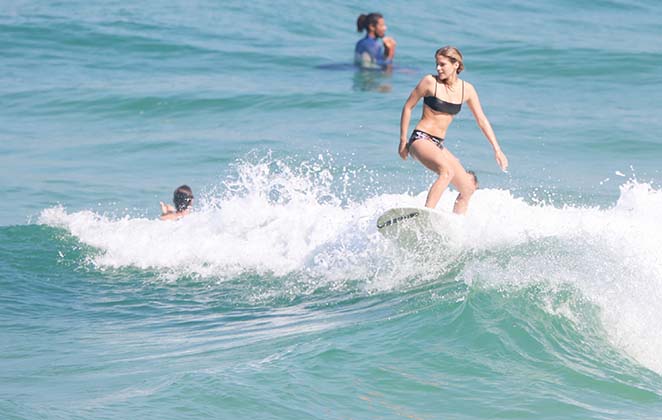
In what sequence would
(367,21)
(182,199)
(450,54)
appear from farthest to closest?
(367,21)
(182,199)
(450,54)

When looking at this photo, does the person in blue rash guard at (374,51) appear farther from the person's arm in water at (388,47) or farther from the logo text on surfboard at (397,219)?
the logo text on surfboard at (397,219)

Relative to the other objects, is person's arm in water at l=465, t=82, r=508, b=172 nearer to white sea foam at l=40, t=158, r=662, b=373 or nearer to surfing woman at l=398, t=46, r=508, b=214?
surfing woman at l=398, t=46, r=508, b=214

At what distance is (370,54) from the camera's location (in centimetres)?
1991

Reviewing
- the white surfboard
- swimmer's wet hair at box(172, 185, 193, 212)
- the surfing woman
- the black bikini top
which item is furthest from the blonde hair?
swimmer's wet hair at box(172, 185, 193, 212)

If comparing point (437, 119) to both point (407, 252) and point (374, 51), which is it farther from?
point (374, 51)

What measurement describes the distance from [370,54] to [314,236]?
9.89m

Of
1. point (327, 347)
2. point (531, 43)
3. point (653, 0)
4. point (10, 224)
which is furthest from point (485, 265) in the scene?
point (653, 0)

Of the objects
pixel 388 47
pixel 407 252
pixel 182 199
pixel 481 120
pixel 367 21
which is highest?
pixel 481 120

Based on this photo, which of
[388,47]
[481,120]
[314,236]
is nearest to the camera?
[481,120]

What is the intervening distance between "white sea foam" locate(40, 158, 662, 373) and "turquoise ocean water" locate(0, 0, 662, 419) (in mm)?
26

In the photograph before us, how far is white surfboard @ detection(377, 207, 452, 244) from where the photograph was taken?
878 cm

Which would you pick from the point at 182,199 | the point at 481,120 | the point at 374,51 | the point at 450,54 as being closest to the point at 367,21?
the point at 374,51

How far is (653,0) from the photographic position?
25828 millimetres

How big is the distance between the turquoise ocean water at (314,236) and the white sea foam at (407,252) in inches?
1.0
